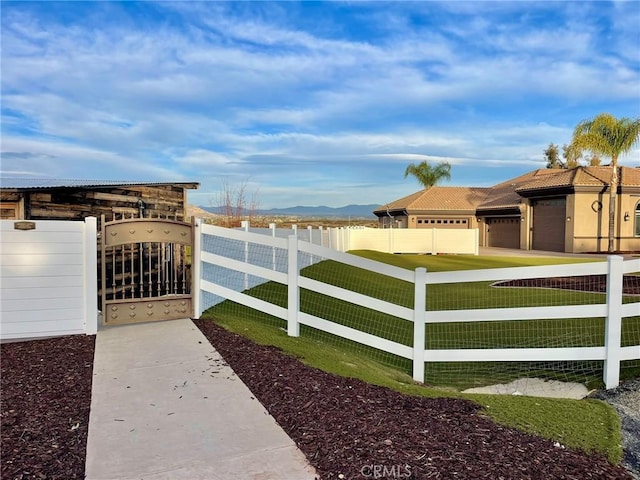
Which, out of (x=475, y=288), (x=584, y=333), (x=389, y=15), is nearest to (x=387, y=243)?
(x=475, y=288)

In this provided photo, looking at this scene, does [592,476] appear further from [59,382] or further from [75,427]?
[59,382]

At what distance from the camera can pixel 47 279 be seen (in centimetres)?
659

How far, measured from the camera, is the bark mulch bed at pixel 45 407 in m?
3.15

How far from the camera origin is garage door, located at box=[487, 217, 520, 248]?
113ft

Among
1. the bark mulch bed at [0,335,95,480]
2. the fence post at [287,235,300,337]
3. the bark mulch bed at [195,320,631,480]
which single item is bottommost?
the bark mulch bed at [0,335,95,480]

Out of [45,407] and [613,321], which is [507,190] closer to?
[613,321]

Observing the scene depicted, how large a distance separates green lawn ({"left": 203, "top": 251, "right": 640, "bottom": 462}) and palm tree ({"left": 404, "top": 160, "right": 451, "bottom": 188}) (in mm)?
34481

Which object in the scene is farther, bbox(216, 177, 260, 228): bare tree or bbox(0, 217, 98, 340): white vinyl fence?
bbox(216, 177, 260, 228): bare tree

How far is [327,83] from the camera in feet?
61.3

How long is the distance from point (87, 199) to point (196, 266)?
18.0ft

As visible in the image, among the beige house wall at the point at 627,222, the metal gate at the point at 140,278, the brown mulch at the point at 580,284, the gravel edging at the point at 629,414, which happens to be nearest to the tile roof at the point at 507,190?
the beige house wall at the point at 627,222

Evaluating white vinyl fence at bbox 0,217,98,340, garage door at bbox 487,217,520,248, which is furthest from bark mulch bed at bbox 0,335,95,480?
garage door at bbox 487,217,520,248

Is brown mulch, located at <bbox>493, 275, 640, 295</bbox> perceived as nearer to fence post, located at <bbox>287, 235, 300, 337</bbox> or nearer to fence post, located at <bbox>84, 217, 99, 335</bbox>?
fence post, located at <bbox>287, 235, 300, 337</bbox>

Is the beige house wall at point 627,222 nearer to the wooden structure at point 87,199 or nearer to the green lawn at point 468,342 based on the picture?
the green lawn at point 468,342
